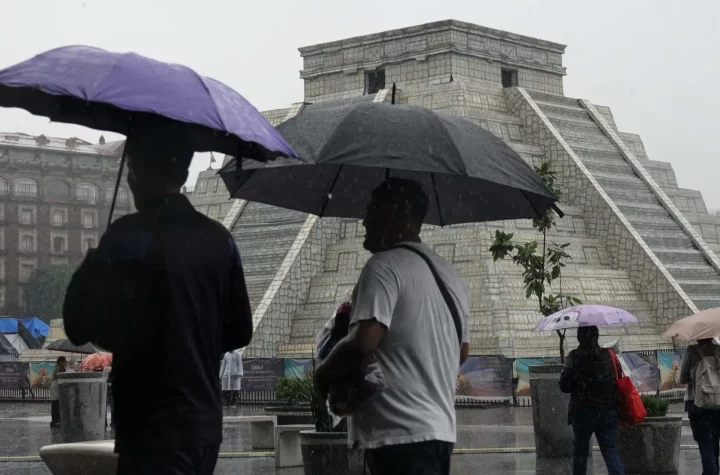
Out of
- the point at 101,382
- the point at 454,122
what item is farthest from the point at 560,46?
the point at 454,122

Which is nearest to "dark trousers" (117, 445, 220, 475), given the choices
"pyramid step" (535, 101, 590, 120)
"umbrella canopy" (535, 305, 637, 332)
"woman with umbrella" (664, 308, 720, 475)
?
"woman with umbrella" (664, 308, 720, 475)

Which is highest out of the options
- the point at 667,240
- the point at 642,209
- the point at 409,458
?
the point at 642,209

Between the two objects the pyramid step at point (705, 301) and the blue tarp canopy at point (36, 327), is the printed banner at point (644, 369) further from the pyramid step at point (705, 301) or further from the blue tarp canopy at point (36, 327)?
the blue tarp canopy at point (36, 327)

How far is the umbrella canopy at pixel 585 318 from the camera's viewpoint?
15969 mm

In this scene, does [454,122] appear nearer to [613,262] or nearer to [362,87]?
[613,262]

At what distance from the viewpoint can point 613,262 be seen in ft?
133

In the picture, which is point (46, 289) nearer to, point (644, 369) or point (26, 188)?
point (26, 188)

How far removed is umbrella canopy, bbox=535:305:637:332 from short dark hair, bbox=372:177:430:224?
907cm

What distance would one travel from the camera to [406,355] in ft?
21.1

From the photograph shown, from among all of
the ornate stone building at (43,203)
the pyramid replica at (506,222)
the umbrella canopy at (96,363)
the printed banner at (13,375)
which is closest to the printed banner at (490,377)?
the pyramid replica at (506,222)

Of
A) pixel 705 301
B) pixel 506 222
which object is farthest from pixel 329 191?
pixel 705 301

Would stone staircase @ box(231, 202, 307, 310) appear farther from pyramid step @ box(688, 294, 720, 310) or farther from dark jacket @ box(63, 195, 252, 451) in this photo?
dark jacket @ box(63, 195, 252, 451)

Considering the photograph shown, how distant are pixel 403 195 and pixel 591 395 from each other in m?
6.52

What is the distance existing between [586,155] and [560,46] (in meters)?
7.04
